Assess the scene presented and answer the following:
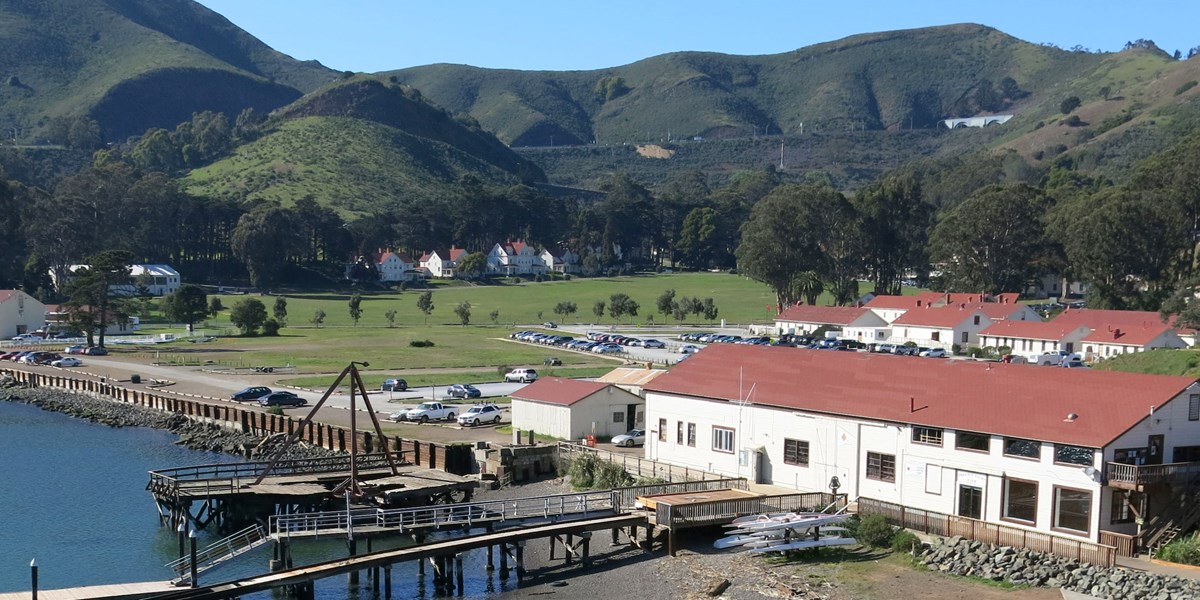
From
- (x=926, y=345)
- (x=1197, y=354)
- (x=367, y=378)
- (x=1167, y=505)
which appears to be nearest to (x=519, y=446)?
(x=1167, y=505)

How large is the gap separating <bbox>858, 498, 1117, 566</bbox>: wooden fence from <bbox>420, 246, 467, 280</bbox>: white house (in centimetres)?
15660

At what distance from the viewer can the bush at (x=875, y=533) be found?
35.6 m

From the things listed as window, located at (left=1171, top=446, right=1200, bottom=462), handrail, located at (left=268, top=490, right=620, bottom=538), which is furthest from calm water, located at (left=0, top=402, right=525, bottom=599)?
window, located at (left=1171, top=446, right=1200, bottom=462)

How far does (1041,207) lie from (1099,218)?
79.7 ft

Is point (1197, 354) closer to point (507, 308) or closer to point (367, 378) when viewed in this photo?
point (367, 378)

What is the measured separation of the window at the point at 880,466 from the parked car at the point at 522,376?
4282 centimetres

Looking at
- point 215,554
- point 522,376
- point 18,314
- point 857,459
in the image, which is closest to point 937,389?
point 857,459

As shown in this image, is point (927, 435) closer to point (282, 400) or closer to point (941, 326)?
point (282, 400)

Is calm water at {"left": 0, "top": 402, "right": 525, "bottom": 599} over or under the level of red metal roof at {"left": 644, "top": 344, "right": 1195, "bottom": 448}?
under

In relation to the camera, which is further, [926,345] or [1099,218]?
[1099,218]

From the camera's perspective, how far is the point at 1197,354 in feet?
235

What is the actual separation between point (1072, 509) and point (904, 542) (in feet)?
15.4

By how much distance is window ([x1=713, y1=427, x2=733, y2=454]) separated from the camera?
43719 millimetres

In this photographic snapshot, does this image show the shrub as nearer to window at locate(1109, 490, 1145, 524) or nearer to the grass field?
window at locate(1109, 490, 1145, 524)
